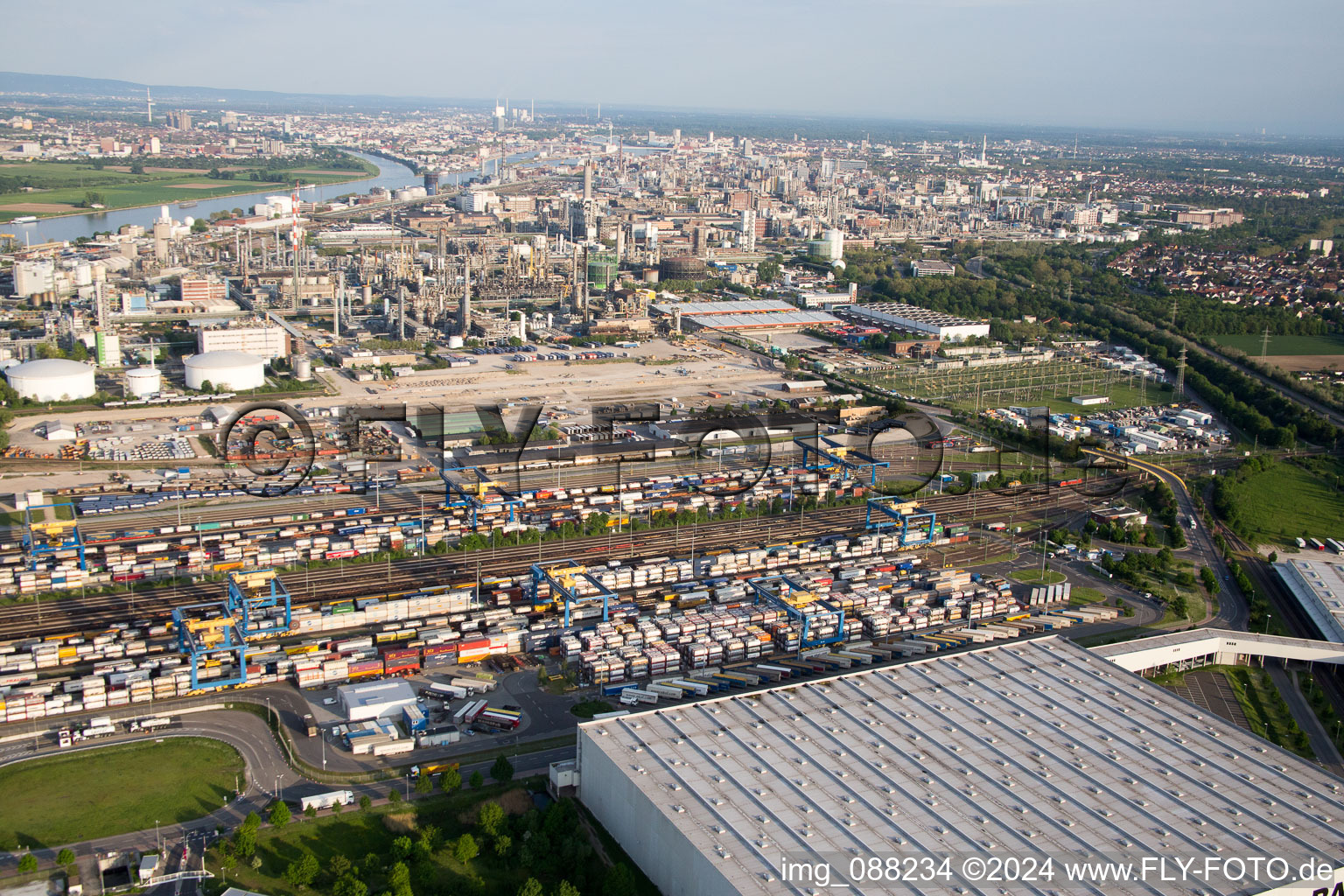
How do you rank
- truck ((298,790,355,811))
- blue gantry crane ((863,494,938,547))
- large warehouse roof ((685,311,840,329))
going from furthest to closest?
large warehouse roof ((685,311,840,329))
blue gantry crane ((863,494,938,547))
truck ((298,790,355,811))

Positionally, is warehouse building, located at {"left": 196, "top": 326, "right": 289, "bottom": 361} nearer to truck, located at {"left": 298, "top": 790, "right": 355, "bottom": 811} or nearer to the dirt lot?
truck, located at {"left": 298, "top": 790, "right": 355, "bottom": 811}

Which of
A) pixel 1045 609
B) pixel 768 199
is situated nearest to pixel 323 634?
pixel 1045 609

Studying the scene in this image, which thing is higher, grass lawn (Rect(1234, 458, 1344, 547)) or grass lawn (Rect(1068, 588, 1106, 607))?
grass lawn (Rect(1234, 458, 1344, 547))

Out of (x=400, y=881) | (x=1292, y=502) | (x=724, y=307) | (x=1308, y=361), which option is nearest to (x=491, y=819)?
(x=400, y=881)

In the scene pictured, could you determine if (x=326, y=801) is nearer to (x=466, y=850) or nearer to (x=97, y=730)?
(x=466, y=850)

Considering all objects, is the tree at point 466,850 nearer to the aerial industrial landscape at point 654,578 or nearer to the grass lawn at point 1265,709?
the aerial industrial landscape at point 654,578

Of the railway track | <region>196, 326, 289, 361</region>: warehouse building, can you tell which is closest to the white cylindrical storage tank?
<region>196, 326, 289, 361</region>: warehouse building

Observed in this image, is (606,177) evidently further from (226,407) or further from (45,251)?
(226,407)
